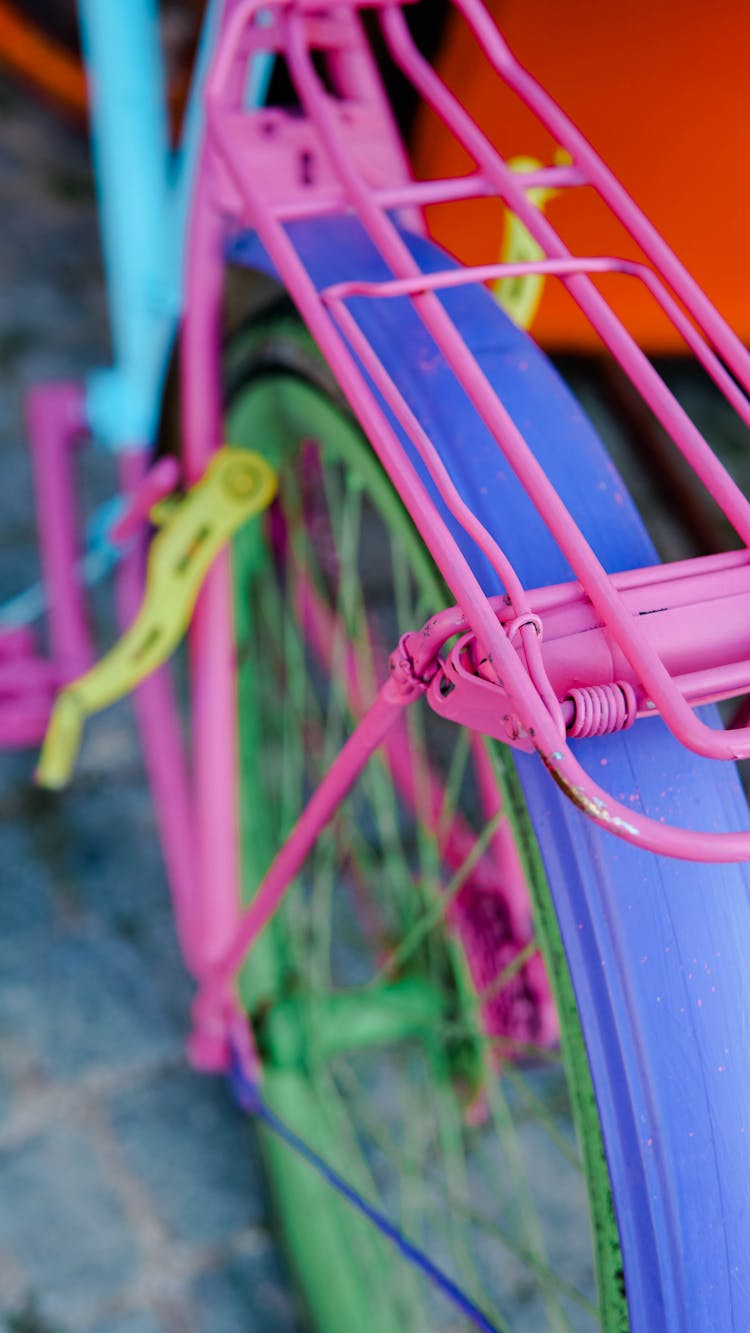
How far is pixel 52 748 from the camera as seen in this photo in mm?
853

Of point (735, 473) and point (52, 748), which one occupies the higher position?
point (735, 473)

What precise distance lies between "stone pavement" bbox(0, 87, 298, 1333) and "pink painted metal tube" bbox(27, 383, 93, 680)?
194 millimetres

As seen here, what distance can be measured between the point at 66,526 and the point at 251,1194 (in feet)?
2.26

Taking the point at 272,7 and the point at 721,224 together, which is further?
the point at 721,224

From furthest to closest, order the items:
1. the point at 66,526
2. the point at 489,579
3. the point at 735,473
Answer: the point at 735,473 < the point at 66,526 < the point at 489,579

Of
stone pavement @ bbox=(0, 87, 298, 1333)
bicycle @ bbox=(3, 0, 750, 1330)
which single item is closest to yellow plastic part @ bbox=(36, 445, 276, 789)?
bicycle @ bbox=(3, 0, 750, 1330)

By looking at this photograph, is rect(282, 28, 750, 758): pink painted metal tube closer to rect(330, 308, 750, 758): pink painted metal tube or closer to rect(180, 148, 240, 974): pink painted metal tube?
rect(330, 308, 750, 758): pink painted metal tube

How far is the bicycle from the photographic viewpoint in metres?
0.42

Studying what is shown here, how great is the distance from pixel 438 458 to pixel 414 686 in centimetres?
9

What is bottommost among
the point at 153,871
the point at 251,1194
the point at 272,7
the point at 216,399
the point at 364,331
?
the point at 251,1194

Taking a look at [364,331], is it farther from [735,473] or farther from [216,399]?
[735,473]

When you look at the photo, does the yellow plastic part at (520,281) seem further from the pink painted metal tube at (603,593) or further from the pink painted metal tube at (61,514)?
the pink painted metal tube at (61,514)

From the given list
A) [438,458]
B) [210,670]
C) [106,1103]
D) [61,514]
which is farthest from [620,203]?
[106,1103]

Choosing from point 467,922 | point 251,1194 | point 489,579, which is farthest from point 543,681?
point 251,1194
